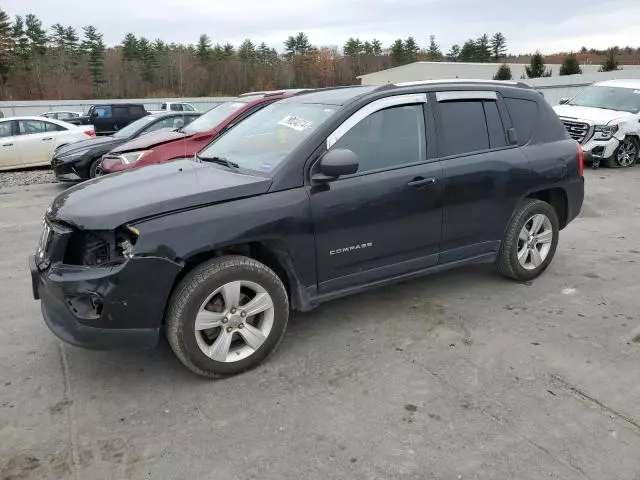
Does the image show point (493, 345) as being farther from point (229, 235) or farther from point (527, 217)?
point (229, 235)

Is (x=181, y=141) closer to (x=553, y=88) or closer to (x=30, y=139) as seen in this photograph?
(x=30, y=139)

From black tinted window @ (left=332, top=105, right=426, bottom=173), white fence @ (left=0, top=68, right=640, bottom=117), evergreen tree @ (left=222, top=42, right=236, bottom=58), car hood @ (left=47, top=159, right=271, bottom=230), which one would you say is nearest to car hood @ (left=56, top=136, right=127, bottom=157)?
car hood @ (left=47, top=159, right=271, bottom=230)

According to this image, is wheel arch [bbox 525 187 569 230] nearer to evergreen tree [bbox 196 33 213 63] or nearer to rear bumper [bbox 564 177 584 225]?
rear bumper [bbox 564 177 584 225]

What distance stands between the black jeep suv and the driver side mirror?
0.4 inches

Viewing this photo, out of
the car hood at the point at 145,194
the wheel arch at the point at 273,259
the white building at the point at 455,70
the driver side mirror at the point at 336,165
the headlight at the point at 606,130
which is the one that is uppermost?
the white building at the point at 455,70

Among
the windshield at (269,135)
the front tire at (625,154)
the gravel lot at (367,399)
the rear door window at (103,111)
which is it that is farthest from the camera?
the rear door window at (103,111)

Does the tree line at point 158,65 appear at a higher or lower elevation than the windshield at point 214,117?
higher

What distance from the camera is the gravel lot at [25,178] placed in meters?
11.6

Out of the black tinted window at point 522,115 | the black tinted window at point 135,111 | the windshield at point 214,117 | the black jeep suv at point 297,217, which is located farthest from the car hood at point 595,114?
the black tinted window at point 135,111

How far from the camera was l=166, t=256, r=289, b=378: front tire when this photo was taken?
10.6ft

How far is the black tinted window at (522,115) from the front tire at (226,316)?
8.79ft

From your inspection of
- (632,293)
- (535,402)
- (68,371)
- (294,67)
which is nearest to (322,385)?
(535,402)

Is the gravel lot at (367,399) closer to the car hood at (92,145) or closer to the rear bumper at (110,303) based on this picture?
the rear bumper at (110,303)

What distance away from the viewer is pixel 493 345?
387 centimetres
